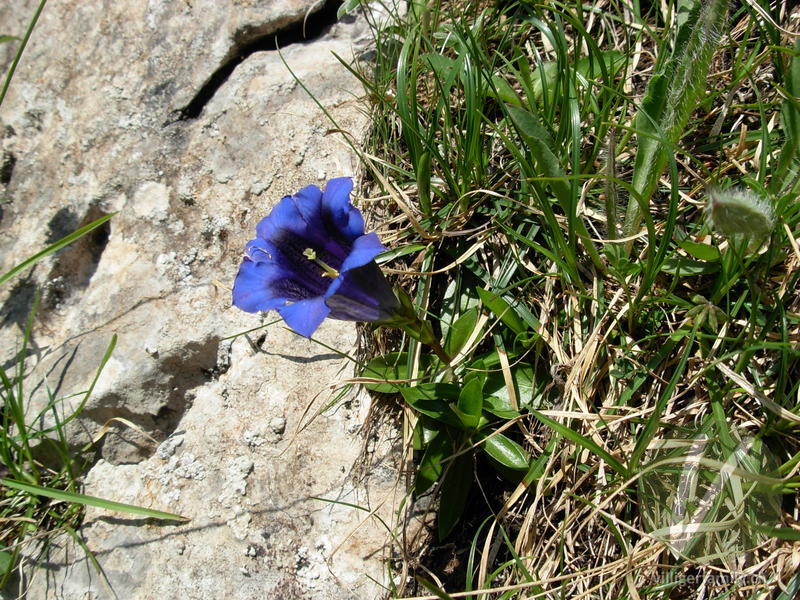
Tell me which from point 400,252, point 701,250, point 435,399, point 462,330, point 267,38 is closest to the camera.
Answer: point 701,250

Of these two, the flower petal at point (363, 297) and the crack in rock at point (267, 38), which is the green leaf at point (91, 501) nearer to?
the flower petal at point (363, 297)

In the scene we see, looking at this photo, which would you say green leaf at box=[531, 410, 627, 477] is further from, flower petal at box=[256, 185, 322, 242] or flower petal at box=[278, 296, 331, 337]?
flower petal at box=[256, 185, 322, 242]

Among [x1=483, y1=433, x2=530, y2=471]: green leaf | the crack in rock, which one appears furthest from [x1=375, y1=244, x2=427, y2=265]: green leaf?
the crack in rock

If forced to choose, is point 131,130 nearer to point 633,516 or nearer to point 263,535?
point 263,535

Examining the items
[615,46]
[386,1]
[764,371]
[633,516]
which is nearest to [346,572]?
Result: [633,516]

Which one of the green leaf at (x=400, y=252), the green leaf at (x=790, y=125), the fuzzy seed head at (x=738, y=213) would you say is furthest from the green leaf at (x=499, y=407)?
the green leaf at (x=790, y=125)

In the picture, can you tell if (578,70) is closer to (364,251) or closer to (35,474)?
(364,251)

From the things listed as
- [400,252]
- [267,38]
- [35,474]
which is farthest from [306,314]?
[267,38]
